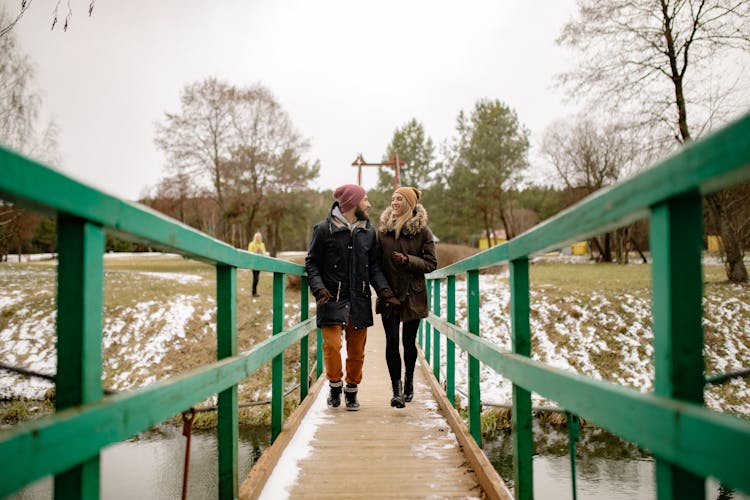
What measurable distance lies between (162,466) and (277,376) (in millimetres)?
5545

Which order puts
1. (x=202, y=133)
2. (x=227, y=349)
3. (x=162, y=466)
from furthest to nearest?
(x=202, y=133) → (x=162, y=466) → (x=227, y=349)

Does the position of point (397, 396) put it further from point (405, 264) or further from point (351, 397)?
point (405, 264)

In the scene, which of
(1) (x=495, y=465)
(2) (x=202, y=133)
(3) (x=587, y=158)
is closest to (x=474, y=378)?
(1) (x=495, y=465)

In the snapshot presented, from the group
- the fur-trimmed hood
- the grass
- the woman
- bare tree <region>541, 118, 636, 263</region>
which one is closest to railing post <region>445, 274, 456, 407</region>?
the woman

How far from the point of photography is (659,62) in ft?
48.1

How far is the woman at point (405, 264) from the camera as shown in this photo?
13.9 feet

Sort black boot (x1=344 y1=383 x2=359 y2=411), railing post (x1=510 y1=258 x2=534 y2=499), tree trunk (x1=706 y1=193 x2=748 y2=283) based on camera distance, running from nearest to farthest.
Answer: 1. railing post (x1=510 y1=258 x2=534 y2=499)
2. black boot (x1=344 y1=383 x2=359 y2=411)
3. tree trunk (x1=706 y1=193 x2=748 y2=283)

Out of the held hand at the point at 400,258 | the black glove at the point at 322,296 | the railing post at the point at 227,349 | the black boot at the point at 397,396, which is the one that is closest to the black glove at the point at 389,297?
the held hand at the point at 400,258

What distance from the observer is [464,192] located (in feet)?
122

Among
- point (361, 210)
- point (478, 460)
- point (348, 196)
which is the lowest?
point (478, 460)

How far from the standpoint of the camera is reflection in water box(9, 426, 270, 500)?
6.92 m

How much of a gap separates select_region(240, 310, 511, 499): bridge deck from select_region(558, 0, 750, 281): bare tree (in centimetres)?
1314

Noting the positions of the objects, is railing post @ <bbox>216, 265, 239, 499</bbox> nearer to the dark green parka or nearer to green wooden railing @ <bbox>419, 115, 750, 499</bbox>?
green wooden railing @ <bbox>419, 115, 750, 499</bbox>

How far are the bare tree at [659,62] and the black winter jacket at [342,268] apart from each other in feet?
43.2
